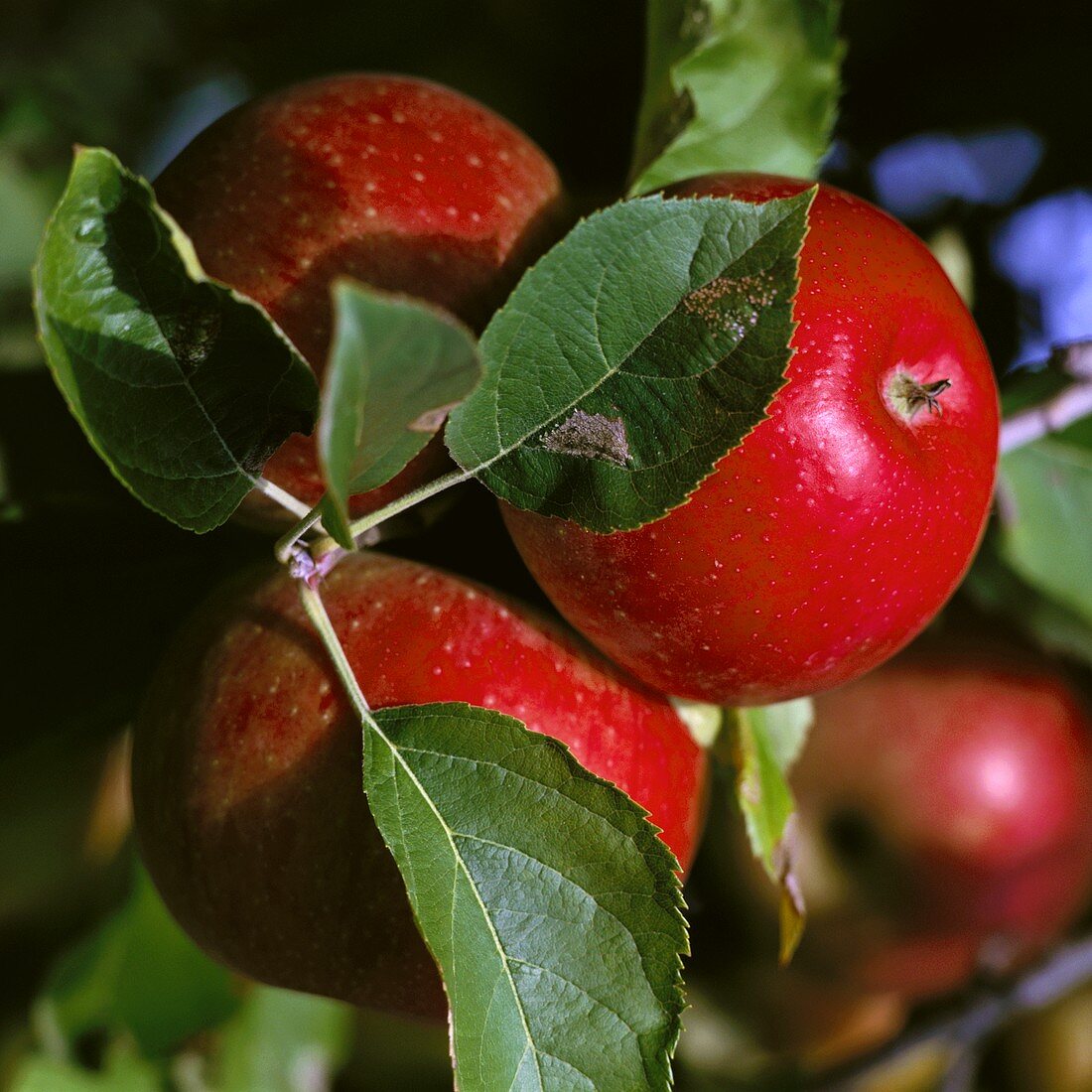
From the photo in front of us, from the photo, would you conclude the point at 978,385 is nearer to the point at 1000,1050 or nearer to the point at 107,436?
the point at 107,436

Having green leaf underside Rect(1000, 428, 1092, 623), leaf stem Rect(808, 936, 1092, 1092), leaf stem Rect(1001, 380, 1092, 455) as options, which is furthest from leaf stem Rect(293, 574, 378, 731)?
leaf stem Rect(808, 936, 1092, 1092)

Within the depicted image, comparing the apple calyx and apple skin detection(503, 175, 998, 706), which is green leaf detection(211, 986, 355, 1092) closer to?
apple skin detection(503, 175, 998, 706)

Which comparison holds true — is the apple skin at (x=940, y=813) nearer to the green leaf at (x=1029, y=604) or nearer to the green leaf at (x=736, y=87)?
the green leaf at (x=1029, y=604)

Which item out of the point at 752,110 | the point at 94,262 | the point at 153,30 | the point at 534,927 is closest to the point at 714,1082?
the point at 534,927

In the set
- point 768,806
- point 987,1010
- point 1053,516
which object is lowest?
point 987,1010

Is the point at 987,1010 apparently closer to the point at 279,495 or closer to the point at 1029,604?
the point at 1029,604

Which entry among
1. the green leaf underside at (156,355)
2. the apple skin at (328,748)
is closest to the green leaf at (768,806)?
the apple skin at (328,748)

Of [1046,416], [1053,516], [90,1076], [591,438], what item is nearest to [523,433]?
[591,438]
